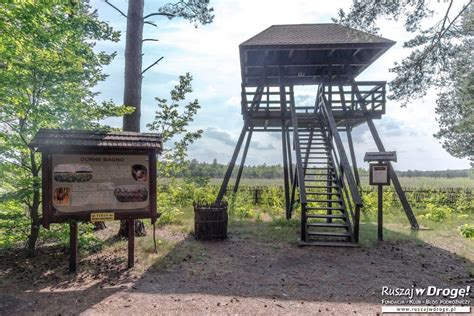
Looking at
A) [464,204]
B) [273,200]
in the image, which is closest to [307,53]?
[273,200]

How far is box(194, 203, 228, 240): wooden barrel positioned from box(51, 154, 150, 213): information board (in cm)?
279

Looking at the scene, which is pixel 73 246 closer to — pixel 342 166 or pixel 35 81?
pixel 35 81

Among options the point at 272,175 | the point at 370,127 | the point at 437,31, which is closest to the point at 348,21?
the point at 437,31

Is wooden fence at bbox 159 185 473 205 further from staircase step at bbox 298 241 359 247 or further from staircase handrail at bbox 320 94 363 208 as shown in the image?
staircase step at bbox 298 241 359 247

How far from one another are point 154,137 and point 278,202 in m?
9.88

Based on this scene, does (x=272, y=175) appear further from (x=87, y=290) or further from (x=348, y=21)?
(x=87, y=290)

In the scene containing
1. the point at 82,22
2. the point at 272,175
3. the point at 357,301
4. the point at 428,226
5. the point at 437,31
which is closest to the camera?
the point at 357,301

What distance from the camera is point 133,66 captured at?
31.0 ft

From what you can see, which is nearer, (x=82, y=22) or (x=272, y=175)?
(x=82, y=22)

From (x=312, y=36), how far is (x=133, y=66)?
678 cm

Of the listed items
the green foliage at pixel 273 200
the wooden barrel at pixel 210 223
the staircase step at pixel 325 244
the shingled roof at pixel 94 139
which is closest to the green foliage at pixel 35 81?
the shingled roof at pixel 94 139

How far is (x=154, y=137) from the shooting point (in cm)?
682

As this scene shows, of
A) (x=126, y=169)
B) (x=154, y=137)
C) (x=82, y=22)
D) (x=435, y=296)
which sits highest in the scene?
(x=82, y=22)

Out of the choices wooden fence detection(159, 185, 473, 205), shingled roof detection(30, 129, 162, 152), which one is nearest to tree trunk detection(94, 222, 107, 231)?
shingled roof detection(30, 129, 162, 152)
